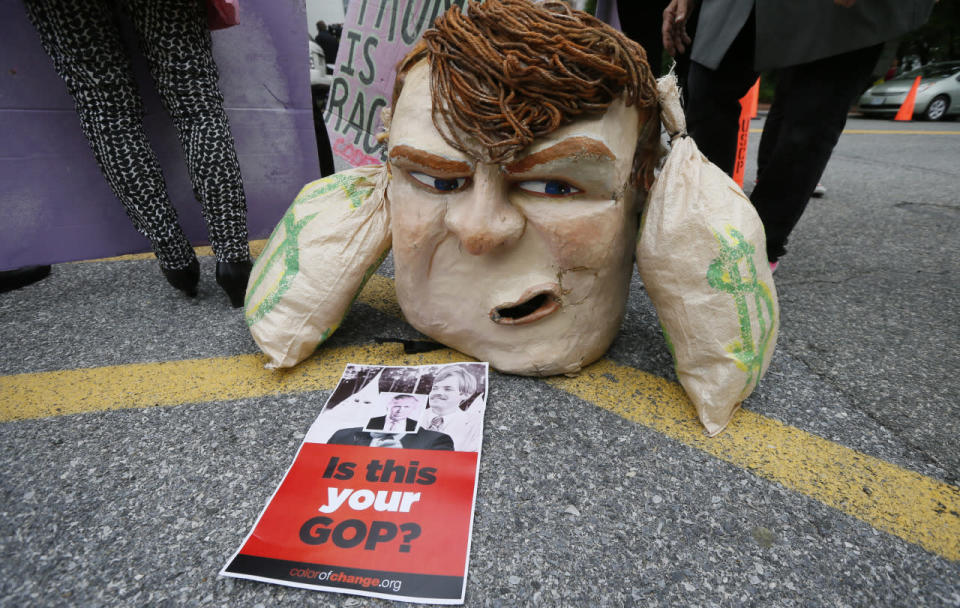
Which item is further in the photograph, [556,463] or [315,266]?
[315,266]

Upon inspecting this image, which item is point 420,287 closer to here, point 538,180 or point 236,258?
point 538,180

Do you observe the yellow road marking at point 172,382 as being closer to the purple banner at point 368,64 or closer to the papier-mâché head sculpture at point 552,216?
the papier-mâché head sculpture at point 552,216

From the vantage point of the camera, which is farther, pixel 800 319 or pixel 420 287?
pixel 800 319

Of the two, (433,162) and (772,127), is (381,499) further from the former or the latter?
(772,127)

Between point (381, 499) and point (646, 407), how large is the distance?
63 cm

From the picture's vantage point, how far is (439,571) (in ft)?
2.42

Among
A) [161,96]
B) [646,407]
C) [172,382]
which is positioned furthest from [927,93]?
[172,382]

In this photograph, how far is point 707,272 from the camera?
3.14 ft

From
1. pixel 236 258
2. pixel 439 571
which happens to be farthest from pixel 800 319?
pixel 236 258

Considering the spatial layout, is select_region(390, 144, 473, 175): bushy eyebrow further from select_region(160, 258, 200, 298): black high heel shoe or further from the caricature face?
select_region(160, 258, 200, 298): black high heel shoe

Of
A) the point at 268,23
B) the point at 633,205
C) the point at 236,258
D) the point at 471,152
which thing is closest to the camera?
the point at 471,152

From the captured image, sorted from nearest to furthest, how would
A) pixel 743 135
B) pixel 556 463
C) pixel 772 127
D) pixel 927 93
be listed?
1. pixel 556 463
2. pixel 772 127
3. pixel 743 135
4. pixel 927 93

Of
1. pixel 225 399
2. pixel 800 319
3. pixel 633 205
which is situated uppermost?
pixel 633 205

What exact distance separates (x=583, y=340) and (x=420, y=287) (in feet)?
1.35
